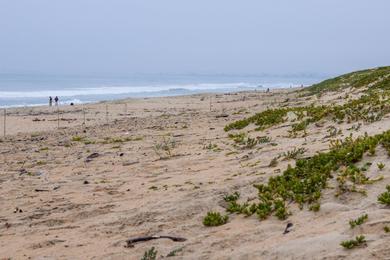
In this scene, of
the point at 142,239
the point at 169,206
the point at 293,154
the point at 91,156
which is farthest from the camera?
the point at 91,156

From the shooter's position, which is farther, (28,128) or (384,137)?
(28,128)

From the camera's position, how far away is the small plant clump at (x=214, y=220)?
7057 millimetres

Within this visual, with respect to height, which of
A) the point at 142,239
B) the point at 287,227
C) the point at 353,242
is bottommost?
the point at 142,239

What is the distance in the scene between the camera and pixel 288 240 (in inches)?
234

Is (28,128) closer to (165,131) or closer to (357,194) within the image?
(165,131)

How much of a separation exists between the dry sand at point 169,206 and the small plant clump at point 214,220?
0.09 meters

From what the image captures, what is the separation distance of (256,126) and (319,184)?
8508mm

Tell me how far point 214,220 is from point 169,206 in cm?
126

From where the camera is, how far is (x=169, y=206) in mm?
8141

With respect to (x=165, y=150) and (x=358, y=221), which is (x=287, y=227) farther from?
(x=165, y=150)

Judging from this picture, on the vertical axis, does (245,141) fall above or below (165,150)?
above

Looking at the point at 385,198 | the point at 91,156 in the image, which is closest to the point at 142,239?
the point at 385,198

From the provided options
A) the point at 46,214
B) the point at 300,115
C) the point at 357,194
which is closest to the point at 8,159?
the point at 46,214

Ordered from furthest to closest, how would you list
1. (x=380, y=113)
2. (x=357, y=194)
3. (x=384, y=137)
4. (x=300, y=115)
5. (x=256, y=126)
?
(x=256, y=126)
(x=300, y=115)
(x=380, y=113)
(x=384, y=137)
(x=357, y=194)
